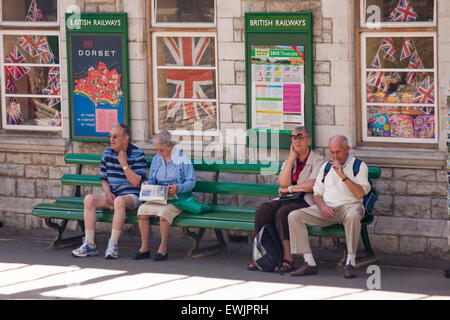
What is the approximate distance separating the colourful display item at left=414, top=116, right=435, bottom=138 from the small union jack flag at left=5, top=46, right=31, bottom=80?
4.99m

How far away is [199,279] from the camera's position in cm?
963

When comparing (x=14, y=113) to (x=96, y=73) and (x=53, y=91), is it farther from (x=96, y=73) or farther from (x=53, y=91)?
(x=96, y=73)

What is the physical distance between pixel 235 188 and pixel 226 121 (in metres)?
0.91

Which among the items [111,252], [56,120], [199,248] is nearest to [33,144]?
[56,120]

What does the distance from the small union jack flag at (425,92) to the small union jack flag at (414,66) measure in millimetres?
93

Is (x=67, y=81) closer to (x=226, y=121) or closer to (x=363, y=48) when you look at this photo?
(x=226, y=121)

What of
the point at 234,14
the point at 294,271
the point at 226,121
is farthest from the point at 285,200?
the point at 234,14

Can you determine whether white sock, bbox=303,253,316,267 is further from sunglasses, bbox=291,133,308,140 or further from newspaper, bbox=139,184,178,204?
newspaper, bbox=139,184,178,204

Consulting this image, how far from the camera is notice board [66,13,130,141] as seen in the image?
11.7m

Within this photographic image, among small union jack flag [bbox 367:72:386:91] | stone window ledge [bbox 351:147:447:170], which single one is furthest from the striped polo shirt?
small union jack flag [bbox 367:72:386:91]

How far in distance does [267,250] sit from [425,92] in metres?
2.44

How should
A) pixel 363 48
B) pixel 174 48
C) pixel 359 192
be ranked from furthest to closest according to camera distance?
pixel 174 48, pixel 363 48, pixel 359 192

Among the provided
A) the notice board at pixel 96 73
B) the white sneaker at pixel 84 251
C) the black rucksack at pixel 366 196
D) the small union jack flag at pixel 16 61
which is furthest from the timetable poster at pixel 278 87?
the small union jack flag at pixel 16 61

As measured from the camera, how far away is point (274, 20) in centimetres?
1082
